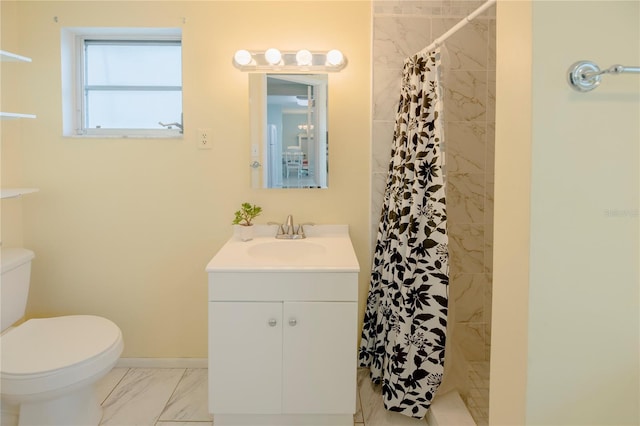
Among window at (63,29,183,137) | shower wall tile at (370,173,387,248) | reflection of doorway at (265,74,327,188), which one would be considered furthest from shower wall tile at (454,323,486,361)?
window at (63,29,183,137)

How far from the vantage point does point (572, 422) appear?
3.94ft

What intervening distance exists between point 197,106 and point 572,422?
82.8 inches

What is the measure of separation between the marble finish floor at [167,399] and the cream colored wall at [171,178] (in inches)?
5.3

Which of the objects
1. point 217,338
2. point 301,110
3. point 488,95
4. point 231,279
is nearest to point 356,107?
point 301,110

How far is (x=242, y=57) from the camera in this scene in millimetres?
2299

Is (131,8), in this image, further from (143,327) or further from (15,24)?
(143,327)

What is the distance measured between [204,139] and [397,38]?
1133 millimetres

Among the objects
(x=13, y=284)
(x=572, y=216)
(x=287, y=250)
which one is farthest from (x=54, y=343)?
(x=572, y=216)

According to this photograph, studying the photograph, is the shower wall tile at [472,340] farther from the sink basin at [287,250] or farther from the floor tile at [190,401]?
the floor tile at [190,401]

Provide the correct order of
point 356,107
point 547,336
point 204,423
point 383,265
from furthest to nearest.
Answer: point 356,107
point 383,265
point 204,423
point 547,336

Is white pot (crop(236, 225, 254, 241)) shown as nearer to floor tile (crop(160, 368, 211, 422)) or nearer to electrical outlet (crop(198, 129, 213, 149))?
electrical outlet (crop(198, 129, 213, 149))

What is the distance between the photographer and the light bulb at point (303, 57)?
7.52ft

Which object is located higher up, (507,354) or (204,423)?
(507,354)

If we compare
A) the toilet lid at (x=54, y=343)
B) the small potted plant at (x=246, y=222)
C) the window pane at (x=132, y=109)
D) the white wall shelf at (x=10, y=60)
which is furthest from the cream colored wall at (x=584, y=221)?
the white wall shelf at (x=10, y=60)
